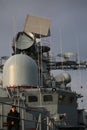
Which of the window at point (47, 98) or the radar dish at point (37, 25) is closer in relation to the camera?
the window at point (47, 98)

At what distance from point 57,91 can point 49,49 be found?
7.52m

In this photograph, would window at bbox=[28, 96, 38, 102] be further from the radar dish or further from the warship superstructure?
the radar dish

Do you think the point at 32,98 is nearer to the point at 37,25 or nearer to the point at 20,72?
the point at 20,72

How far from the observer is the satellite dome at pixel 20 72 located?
71.9 feet

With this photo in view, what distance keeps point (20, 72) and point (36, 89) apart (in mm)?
1891

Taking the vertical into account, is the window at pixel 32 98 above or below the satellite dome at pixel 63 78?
below

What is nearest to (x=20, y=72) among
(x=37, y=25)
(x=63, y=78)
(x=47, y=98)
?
(x=47, y=98)

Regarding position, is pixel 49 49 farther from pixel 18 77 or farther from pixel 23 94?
pixel 23 94

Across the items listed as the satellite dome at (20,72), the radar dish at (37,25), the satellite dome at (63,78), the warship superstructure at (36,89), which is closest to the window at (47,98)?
the warship superstructure at (36,89)

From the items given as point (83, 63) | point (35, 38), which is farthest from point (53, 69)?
point (35, 38)

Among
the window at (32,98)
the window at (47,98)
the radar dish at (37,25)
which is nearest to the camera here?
the window at (32,98)

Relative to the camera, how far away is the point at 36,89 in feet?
67.9

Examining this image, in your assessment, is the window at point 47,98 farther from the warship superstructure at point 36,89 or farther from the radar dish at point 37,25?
Result: the radar dish at point 37,25

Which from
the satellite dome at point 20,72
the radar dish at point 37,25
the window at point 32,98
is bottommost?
the window at point 32,98
